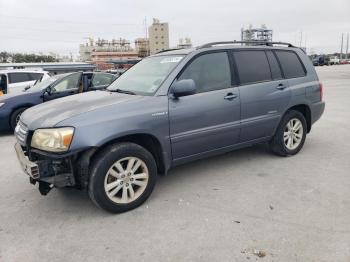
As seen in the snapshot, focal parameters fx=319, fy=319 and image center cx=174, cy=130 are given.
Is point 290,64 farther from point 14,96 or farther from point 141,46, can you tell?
point 141,46

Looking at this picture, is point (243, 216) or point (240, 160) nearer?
point (243, 216)

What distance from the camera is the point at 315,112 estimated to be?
528 centimetres

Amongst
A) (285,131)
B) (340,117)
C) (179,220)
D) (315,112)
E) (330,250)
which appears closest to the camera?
(330,250)

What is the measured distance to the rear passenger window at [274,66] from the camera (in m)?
4.75

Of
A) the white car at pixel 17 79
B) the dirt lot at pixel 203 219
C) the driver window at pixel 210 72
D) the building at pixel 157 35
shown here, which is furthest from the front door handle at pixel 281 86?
the building at pixel 157 35

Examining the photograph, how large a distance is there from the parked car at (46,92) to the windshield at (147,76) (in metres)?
2.77

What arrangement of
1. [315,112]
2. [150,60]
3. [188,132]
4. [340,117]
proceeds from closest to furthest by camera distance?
[188,132] < [150,60] < [315,112] < [340,117]

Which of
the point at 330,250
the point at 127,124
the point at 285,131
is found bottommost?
the point at 330,250

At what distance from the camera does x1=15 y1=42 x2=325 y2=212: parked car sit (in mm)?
3150

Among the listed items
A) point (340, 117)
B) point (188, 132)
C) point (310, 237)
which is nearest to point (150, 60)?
point (188, 132)

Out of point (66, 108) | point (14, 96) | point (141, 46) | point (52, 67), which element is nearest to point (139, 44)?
point (141, 46)

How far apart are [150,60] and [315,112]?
2.86 metres

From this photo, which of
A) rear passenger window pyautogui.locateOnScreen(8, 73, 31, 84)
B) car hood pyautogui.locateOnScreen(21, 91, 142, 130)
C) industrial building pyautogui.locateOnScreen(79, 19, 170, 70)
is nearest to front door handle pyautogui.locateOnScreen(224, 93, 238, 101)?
car hood pyautogui.locateOnScreen(21, 91, 142, 130)

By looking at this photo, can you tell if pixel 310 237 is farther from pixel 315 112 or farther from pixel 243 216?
pixel 315 112
